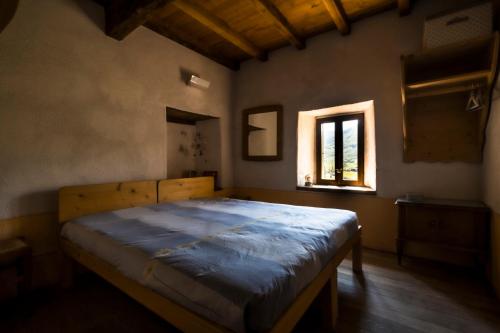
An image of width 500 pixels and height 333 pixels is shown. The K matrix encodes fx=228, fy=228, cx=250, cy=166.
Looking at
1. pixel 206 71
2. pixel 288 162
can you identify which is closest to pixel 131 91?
pixel 206 71

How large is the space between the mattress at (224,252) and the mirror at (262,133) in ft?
5.07

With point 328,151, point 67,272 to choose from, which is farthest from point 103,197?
point 328,151

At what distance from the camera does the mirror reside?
3469mm

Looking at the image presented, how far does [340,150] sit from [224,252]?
8.48 ft

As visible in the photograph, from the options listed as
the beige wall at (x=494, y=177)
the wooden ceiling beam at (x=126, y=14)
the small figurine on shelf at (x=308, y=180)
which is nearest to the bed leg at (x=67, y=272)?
the wooden ceiling beam at (x=126, y=14)

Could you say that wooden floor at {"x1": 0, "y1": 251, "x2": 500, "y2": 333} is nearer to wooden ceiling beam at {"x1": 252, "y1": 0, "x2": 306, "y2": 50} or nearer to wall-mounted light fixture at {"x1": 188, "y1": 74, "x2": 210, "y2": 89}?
wall-mounted light fixture at {"x1": 188, "y1": 74, "x2": 210, "y2": 89}

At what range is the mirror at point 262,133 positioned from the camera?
3.47 meters

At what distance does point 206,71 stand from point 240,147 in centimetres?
131

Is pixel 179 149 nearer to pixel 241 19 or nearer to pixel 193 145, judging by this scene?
pixel 193 145

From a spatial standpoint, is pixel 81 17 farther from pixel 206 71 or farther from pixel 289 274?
pixel 289 274

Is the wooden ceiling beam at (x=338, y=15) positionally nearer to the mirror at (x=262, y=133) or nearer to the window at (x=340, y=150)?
the window at (x=340, y=150)

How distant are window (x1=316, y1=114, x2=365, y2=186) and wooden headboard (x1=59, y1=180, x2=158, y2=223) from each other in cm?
236

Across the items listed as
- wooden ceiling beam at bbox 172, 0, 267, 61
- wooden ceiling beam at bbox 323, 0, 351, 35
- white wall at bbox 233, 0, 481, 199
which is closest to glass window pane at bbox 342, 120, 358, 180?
white wall at bbox 233, 0, 481, 199

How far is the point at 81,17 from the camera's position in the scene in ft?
7.36
